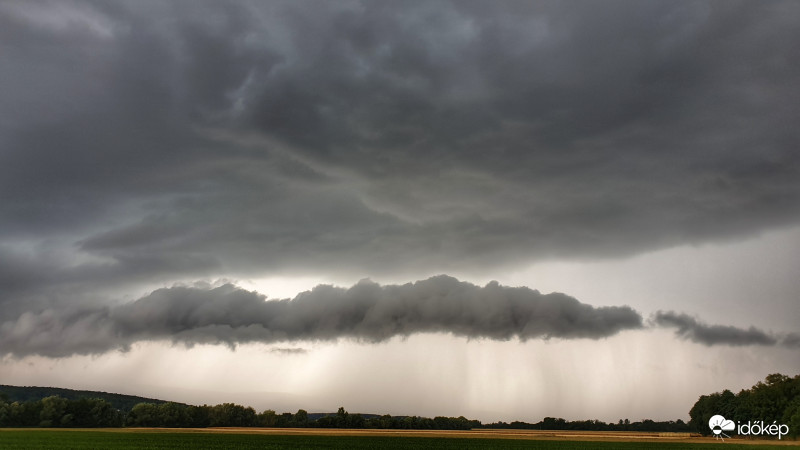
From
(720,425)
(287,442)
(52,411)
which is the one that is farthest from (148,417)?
(720,425)

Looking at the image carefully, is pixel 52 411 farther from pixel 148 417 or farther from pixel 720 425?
pixel 720 425

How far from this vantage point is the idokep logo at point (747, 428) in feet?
433

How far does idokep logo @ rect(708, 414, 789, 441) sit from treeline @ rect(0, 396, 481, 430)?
8522 cm

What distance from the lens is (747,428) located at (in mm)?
150875

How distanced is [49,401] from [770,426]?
17932 cm

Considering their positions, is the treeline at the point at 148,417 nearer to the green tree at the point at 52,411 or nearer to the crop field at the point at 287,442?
the green tree at the point at 52,411

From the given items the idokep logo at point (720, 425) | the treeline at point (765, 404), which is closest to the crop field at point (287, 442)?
the treeline at point (765, 404)

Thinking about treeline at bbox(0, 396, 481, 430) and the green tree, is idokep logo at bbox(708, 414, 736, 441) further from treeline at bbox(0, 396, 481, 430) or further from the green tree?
the green tree

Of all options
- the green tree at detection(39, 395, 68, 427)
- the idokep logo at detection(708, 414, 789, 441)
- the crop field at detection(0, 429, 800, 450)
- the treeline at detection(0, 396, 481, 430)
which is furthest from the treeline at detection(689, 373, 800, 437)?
the green tree at detection(39, 395, 68, 427)

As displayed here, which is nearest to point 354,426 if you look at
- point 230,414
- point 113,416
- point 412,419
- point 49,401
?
point 412,419

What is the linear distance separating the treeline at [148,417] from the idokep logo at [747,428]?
85.2m

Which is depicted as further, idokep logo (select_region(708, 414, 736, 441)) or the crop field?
idokep logo (select_region(708, 414, 736, 441))

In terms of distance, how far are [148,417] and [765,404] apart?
16186 cm

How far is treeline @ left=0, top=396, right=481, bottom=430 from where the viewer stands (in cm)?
15612
